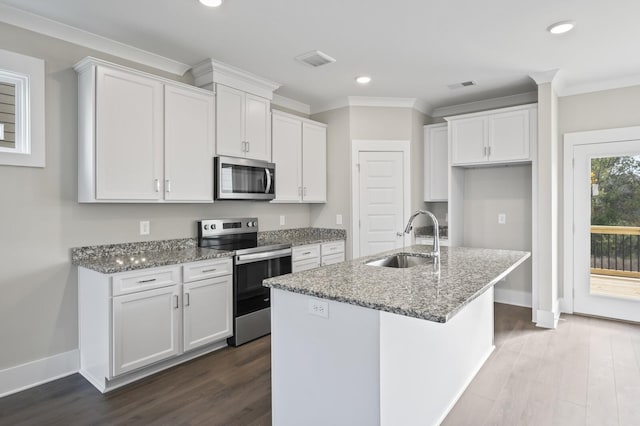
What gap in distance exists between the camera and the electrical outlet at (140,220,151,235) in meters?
3.14

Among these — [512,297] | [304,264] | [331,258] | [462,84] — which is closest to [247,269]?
[304,264]

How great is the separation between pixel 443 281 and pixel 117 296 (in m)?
2.08

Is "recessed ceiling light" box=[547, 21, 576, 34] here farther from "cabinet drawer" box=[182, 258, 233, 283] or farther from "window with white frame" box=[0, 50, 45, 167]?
"window with white frame" box=[0, 50, 45, 167]

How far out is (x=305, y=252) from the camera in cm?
399

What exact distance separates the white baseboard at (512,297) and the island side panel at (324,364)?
3656mm

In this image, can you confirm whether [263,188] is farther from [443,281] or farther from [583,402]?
[583,402]

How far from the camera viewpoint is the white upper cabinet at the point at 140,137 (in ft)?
8.65

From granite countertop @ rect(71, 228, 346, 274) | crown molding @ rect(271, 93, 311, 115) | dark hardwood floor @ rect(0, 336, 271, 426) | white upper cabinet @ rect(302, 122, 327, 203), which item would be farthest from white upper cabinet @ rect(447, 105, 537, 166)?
dark hardwood floor @ rect(0, 336, 271, 426)

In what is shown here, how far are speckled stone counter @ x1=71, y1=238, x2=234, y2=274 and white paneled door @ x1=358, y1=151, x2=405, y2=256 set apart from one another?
197cm

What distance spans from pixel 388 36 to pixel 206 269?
2.37 meters

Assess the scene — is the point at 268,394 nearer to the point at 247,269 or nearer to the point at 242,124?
the point at 247,269

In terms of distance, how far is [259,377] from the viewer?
2670 mm

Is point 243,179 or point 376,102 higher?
point 376,102

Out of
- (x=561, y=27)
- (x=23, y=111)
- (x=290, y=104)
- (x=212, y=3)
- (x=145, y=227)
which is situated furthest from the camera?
(x=290, y=104)
